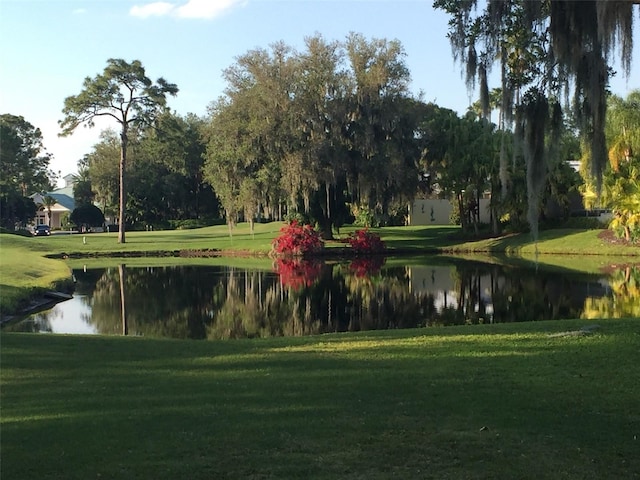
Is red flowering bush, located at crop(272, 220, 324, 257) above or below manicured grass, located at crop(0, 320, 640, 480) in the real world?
above

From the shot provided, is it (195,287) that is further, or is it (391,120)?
(391,120)

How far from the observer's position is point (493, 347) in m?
9.66

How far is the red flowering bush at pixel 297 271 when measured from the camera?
85.8 ft

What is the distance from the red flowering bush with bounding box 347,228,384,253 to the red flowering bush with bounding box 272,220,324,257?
6.90 feet

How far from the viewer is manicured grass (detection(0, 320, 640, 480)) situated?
4.89 metres

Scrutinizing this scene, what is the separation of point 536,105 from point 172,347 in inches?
259

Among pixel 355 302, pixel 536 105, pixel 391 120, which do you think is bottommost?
pixel 355 302

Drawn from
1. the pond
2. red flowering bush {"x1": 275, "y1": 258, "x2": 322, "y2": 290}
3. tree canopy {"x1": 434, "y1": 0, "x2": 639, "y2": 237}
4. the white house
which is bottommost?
the pond

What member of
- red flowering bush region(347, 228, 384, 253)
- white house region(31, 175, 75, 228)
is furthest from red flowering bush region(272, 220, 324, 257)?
white house region(31, 175, 75, 228)

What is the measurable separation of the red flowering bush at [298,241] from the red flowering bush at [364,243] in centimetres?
210

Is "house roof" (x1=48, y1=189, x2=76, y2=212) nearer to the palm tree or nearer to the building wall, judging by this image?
the palm tree

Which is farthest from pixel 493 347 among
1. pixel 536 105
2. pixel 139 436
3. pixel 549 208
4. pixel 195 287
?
pixel 549 208

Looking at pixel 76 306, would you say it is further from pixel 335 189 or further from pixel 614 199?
pixel 614 199

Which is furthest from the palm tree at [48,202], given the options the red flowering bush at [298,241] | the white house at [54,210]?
the red flowering bush at [298,241]
